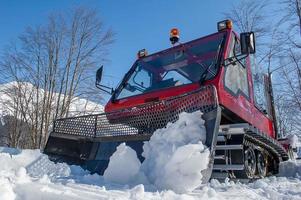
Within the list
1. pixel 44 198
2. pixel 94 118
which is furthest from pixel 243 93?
pixel 44 198

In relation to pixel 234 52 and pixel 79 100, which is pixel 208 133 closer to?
pixel 234 52

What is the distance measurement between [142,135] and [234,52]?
2019mm

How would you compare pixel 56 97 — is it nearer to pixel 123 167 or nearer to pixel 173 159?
pixel 123 167

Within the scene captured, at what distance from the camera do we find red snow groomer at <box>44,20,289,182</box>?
3.72m

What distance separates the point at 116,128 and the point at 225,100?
4.84 ft

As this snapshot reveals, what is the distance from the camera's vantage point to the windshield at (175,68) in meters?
4.58

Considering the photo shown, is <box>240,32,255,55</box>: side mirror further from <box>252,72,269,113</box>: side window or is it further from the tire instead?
the tire

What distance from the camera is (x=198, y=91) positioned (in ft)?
11.5

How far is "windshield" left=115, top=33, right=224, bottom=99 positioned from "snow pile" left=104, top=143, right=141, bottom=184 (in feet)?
5.55

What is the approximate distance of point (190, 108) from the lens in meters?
3.58

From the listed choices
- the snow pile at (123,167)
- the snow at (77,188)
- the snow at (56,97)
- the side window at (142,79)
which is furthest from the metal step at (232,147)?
the snow at (56,97)

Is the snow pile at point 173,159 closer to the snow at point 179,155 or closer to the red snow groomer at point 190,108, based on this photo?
the snow at point 179,155

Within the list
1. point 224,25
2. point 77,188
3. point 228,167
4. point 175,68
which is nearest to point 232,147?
point 228,167

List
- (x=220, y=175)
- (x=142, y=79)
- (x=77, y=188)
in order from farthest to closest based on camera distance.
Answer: (x=142, y=79)
(x=220, y=175)
(x=77, y=188)
